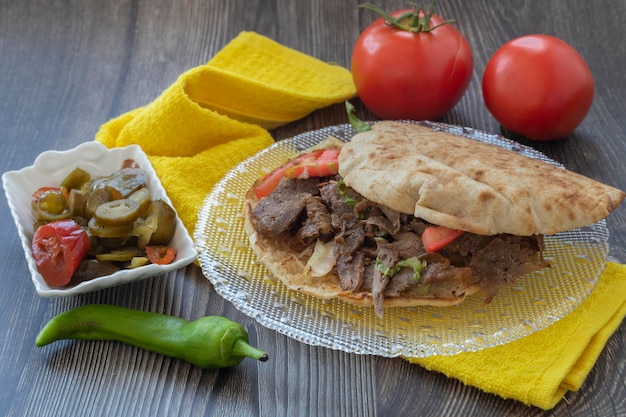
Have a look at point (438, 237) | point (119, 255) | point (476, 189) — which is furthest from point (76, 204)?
point (476, 189)

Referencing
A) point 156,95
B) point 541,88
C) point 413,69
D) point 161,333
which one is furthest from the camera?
point 156,95

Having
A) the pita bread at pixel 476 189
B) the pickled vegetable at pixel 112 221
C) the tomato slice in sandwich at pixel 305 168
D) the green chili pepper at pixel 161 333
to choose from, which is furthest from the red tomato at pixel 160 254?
the pita bread at pixel 476 189

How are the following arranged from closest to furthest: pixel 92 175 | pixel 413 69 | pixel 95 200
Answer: pixel 95 200
pixel 92 175
pixel 413 69

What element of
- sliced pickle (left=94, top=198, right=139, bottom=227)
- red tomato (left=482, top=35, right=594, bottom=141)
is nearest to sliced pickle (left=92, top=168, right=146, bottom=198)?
sliced pickle (left=94, top=198, right=139, bottom=227)

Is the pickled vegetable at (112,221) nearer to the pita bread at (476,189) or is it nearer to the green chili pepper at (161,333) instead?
the green chili pepper at (161,333)

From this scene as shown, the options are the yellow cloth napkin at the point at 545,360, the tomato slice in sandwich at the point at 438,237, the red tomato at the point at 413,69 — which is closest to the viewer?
the yellow cloth napkin at the point at 545,360

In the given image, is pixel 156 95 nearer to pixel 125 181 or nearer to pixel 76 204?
pixel 125 181

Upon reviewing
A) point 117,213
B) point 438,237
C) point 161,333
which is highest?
point 438,237

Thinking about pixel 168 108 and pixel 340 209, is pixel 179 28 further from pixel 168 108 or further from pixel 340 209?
pixel 340 209
